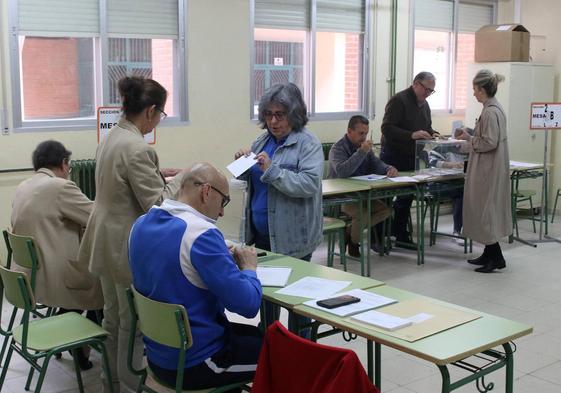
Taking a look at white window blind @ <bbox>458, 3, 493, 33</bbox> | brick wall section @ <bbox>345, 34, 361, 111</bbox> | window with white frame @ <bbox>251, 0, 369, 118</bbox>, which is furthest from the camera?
white window blind @ <bbox>458, 3, 493, 33</bbox>

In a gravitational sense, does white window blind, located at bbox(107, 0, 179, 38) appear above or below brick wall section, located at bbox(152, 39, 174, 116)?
above

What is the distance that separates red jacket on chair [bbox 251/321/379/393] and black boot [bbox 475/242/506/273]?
429cm

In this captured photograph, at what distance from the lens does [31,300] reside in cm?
298

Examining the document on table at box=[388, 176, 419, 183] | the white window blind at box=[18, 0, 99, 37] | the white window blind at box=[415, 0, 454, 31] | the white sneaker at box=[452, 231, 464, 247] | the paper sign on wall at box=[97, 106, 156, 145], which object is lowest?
the white sneaker at box=[452, 231, 464, 247]

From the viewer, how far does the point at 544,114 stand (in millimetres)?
6879

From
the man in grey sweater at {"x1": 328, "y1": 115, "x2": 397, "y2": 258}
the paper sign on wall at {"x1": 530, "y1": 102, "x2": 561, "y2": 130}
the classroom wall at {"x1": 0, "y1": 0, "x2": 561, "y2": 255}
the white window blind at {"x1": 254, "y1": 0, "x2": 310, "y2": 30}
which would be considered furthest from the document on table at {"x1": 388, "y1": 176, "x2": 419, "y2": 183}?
the white window blind at {"x1": 254, "y1": 0, "x2": 310, "y2": 30}

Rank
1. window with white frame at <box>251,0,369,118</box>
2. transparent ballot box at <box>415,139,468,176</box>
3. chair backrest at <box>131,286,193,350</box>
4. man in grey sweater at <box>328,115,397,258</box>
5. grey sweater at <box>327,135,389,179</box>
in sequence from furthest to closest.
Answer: window with white frame at <box>251,0,369,118</box> → transparent ballot box at <box>415,139,468,176</box> → grey sweater at <box>327,135,389,179</box> → man in grey sweater at <box>328,115,397,258</box> → chair backrest at <box>131,286,193,350</box>

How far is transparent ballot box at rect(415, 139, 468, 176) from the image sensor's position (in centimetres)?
638

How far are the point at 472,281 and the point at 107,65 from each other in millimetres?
3434

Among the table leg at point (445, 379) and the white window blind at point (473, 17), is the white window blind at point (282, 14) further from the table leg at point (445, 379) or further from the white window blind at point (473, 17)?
the table leg at point (445, 379)

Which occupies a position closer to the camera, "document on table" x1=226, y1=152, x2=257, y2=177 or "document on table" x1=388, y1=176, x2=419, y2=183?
"document on table" x1=226, y1=152, x2=257, y2=177

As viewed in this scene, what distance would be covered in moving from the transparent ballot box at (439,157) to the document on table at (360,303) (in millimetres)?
3815

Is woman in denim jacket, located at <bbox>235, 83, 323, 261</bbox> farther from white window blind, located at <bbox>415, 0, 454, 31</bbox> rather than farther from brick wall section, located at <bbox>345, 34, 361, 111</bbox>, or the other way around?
white window blind, located at <bbox>415, 0, 454, 31</bbox>

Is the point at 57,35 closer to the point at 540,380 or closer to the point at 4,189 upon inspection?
the point at 4,189
